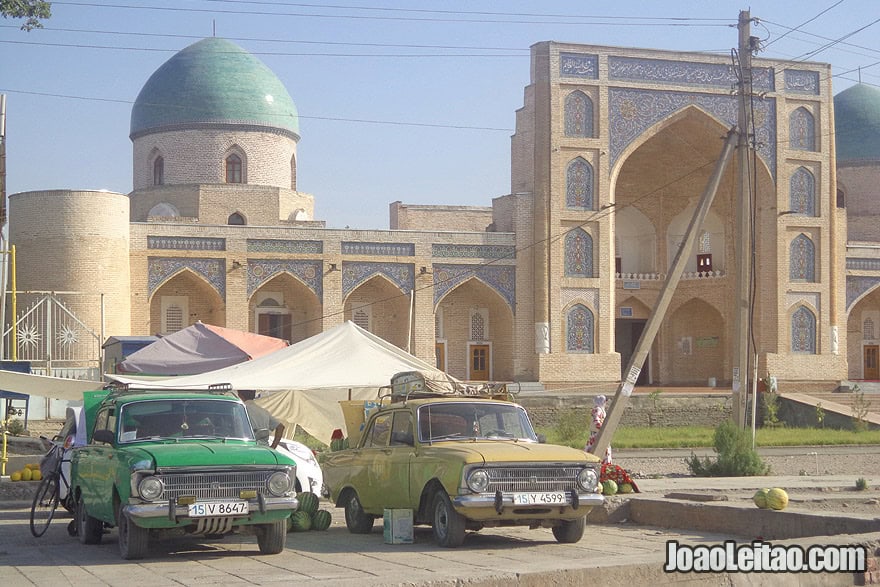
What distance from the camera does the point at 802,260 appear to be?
34188mm

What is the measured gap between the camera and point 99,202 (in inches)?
1125

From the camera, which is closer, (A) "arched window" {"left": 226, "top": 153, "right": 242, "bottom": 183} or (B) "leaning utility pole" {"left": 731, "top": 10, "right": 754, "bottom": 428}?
(B) "leaning utility pole" {"left": 731, "top": 10, "right": 754, "bottom": 428}

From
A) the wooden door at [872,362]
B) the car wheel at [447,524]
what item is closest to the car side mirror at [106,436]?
the car wheel at [447,524]

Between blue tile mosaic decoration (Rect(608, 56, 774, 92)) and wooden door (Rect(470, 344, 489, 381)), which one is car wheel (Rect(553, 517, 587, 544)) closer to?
wooden door (Rect(470, 344, 489, 381))

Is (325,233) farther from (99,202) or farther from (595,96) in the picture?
(595,96)

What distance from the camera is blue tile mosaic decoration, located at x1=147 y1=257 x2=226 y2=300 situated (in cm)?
2980

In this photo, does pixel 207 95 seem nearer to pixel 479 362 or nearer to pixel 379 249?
pixel 379 249

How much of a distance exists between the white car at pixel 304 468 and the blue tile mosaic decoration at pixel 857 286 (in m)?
26.1

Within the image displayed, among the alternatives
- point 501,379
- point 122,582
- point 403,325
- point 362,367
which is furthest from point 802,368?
point 122,582

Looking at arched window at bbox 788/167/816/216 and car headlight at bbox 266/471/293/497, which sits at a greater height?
arched window at bbox 788/167/816/216

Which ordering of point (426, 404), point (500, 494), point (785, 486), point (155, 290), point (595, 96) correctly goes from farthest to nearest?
point (595, 96) → point (155, 290) → point (785, 486) → point (426, 404) → point (500, 494)

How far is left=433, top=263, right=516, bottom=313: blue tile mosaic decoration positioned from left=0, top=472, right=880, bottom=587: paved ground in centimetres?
2142

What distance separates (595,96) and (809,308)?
8806mm

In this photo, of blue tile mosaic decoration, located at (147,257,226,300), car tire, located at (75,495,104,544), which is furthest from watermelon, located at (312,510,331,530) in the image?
blue tile mosaic decoration, located at (147,257,226,300)
